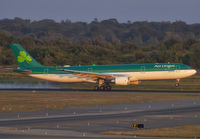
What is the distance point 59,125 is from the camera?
23938mm

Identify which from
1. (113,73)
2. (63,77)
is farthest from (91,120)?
(63,77)

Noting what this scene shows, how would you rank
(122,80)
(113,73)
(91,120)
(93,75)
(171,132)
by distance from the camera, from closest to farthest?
1. (171,132)
2. (91,120)
3. (122,80)
4. (93,75)
5. (113,73)

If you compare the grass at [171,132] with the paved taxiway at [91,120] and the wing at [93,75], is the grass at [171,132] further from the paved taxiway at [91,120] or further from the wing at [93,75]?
the wing at [93,75]

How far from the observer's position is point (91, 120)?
2598 centimetres

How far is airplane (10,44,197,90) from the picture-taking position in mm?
52688

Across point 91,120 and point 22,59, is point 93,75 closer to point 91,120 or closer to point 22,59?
point 22,59

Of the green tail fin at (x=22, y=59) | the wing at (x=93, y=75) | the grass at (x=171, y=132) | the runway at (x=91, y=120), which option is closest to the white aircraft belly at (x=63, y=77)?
the wing at (x=93, y=75)

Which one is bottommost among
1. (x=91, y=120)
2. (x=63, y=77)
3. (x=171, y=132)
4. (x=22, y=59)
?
(x=171, y=132)

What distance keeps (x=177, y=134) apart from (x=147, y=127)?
2565 mm

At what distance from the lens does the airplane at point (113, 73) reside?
52.7m

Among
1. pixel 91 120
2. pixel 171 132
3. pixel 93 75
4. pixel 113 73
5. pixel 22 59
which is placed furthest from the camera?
pixel 22 59

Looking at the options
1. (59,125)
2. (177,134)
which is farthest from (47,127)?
(177,134)

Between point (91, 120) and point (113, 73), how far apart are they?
92.4ft

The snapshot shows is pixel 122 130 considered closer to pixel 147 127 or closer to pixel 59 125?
pixel 147 127
